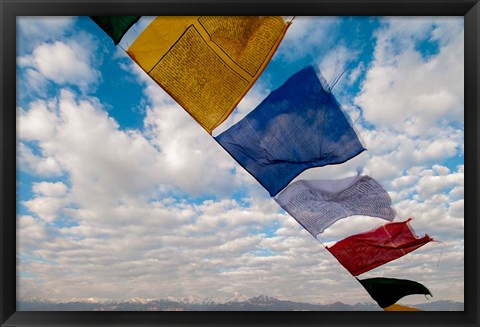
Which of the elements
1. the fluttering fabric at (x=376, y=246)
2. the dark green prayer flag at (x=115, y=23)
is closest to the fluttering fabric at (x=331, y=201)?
the fluttering fabric at (x=376, y=246)

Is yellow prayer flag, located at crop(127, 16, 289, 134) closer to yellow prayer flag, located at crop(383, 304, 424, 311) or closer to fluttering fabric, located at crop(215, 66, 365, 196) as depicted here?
fluttering fabric, located at crop(215, 66, 365, 196)

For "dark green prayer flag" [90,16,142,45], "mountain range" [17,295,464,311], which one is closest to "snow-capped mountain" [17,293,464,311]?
"mountain range" [17,295,464,311]

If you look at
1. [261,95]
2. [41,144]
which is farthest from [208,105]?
[41,144]

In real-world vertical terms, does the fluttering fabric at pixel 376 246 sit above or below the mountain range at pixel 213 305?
above

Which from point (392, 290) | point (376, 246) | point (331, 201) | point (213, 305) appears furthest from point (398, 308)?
point (213, 305)

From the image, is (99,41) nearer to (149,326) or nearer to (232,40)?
(232,40)

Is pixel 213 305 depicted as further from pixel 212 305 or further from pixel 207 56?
pixel 207 56

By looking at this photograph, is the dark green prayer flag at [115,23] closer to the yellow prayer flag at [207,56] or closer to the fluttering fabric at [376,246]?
the yellow prayer flag at [207,56]
